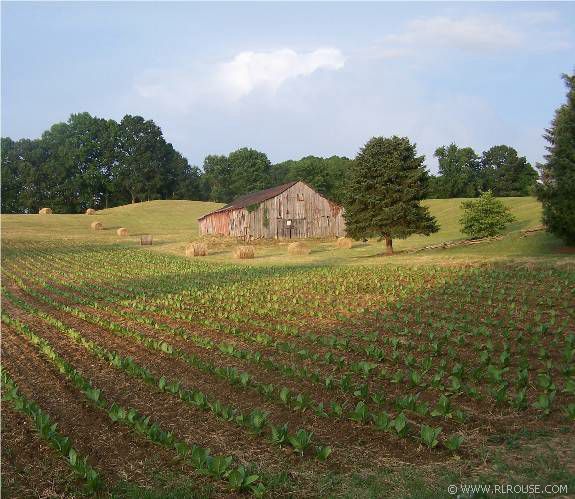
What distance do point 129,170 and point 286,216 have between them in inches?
2162

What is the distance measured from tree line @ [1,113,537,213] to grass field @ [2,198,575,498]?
7033cm

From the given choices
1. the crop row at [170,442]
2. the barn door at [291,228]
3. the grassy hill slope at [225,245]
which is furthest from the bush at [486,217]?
the crop row at [170,442]

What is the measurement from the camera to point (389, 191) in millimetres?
32125

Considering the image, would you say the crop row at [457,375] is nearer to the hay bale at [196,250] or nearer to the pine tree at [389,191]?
the pine tree at [389,191]

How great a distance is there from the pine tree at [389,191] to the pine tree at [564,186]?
6324 millimetres

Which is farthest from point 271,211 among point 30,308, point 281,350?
point 281,350

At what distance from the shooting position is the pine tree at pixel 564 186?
28.2m

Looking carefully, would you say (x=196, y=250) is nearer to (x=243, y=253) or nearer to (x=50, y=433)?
(x=243, y=253)

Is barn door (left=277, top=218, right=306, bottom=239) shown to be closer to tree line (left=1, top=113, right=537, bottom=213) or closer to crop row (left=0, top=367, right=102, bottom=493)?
tree line (left=1, top=113, right=537, bottom=213)

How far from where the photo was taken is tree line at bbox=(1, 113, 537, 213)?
89062 millimetres

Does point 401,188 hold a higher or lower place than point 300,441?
higher

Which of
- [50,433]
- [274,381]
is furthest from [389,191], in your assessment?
[50,433]

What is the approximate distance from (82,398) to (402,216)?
84.7 ft

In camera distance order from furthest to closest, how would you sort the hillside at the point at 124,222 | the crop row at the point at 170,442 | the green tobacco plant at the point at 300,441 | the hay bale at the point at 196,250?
1. the hillside at the point at 124,222
2. the hay bale at the point at 196,250
3. the green tobacco plant at the point at 300,441
4. the crop row at the point at 170,442
